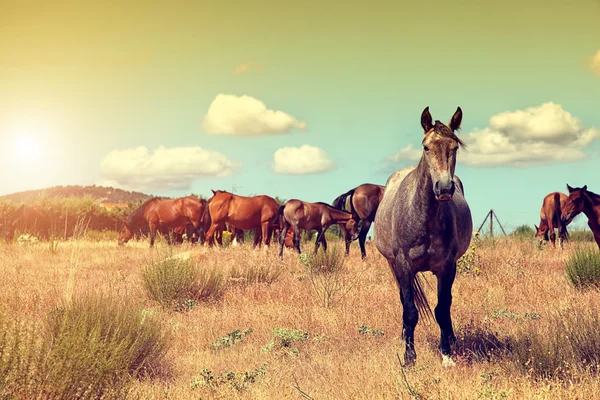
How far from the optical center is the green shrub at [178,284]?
9562mm

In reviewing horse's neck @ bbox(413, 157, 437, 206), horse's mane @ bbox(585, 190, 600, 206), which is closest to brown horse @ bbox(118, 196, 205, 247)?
horse's mane @ bbox(585, 190, 600, 206)

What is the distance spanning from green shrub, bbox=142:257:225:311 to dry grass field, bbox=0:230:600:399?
0.08ft

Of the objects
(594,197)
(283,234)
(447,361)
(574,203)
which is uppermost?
(594,197)

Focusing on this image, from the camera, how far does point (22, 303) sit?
916 centimetres

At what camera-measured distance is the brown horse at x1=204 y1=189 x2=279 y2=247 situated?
20484 mm

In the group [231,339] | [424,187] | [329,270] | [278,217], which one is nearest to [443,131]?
[424,187]

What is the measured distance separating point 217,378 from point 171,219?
19.3 meters

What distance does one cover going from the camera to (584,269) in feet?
34.8

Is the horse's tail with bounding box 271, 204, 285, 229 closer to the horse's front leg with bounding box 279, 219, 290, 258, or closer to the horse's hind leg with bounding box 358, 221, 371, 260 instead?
the horse's front leg with bounding box 279, 219, 290, 258

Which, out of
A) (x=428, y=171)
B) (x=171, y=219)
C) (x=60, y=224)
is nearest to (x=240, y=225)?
(x=171, y=219)

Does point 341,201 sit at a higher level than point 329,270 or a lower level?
higher

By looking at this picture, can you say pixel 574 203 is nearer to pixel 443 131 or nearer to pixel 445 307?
pixel 445 307

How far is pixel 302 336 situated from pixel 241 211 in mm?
13794

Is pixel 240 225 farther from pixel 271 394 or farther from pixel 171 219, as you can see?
pixel 271 394
